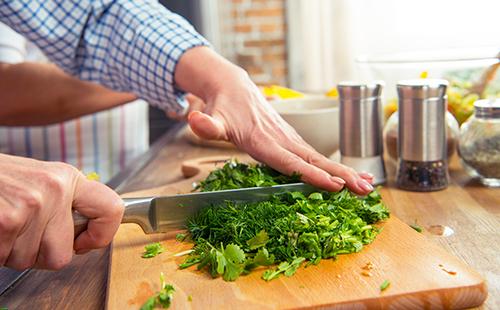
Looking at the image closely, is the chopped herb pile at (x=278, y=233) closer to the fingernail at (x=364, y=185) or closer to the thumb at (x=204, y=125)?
the fingernail at (x=364, y=185)

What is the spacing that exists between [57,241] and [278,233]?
30cm

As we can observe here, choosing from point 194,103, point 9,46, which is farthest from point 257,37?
point 194,103

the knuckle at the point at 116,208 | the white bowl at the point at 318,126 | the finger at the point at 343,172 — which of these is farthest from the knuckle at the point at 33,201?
the white bowl at the point at 318,126

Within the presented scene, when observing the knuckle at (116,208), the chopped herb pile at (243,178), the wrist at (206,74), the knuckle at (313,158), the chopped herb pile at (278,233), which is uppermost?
the wrist at (206,74)

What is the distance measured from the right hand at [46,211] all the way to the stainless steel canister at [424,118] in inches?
24.8

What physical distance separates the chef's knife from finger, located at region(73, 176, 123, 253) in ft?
0.30

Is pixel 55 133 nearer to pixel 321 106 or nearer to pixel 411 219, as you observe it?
pixel 321 106

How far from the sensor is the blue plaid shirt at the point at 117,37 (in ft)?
4.71

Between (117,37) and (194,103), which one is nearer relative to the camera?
(117,37)

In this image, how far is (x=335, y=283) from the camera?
781mm

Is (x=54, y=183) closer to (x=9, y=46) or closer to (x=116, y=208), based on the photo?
(x=116, y=208)

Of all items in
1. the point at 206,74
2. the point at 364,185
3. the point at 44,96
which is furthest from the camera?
the point at 44,96

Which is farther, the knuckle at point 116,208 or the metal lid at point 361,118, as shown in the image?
the metal lid at point 361,118

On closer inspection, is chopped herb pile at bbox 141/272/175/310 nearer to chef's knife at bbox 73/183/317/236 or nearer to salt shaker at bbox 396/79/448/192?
chef's knife at bbox 73/183/317/236
